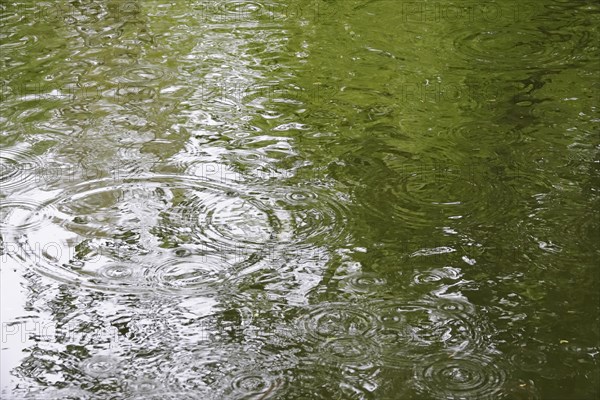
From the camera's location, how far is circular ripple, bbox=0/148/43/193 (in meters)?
4.09

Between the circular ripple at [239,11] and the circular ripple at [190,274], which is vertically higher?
the circular ripple at [190,274]

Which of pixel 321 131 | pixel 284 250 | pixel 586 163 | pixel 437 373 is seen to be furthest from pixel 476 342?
pixel 321 131

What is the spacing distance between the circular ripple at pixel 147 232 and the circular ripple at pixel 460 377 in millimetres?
889

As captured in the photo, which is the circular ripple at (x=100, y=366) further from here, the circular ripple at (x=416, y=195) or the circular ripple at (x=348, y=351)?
the circular ripple at (x=416, y=195)

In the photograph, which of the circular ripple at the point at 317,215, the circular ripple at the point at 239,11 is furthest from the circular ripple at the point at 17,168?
the circular ripple at the point at 239,11

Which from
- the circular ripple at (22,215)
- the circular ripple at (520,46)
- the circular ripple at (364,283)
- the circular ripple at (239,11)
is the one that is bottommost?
the circular ripple at (239,11)

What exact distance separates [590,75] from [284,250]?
2.45 m

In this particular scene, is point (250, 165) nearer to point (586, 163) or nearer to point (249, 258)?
point (249, 258)

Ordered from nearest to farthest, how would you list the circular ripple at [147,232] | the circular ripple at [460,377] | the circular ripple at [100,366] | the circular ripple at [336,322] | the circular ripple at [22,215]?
the circular ripple at [460,377] < the circular ripple at [100,366] < the circular ripple at [336,322] < the circular ripple at [147,232] < the circular ripple at [22,215]

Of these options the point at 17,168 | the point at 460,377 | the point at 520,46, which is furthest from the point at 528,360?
the point at 520,46

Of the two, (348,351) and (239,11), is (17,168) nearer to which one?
(348,351)

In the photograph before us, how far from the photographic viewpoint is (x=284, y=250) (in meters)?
3.56

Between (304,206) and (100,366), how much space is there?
4.13 feet

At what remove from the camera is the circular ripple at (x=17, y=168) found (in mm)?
4086
